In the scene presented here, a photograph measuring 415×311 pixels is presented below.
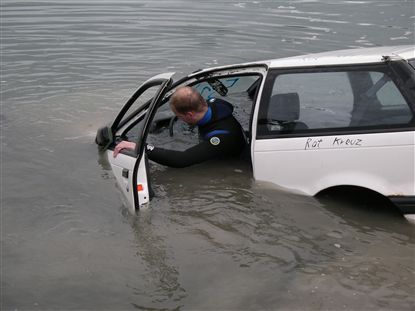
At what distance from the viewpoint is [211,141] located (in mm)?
5859

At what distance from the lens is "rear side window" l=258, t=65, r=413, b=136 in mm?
4941

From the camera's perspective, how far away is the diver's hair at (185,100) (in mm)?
5637

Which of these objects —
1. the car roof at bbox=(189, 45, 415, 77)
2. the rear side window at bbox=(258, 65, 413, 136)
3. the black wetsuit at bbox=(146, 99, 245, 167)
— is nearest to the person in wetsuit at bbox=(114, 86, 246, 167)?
the black wetsuit at bbox=(146, 99, 245, 167)

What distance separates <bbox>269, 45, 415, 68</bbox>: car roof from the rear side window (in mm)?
88

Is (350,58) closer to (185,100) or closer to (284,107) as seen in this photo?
(284,107)

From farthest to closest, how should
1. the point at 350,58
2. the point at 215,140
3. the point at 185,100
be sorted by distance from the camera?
the point at 215,140 < the point at 185,100 < the point at 350,58

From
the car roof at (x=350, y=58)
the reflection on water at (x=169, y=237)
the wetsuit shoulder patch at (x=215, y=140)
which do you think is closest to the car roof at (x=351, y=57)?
the car roof at (x=350, y=58)

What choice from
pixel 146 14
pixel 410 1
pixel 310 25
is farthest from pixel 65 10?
pixel 410 1

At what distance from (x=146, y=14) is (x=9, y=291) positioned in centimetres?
1330

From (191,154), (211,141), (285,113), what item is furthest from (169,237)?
(285,113)

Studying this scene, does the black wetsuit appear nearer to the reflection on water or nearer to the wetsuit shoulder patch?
the wetsuit shoulder patch

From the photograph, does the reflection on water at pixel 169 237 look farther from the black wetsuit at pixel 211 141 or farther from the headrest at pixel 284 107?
the headrest at pixel 284 107

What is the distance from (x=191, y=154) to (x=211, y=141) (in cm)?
26

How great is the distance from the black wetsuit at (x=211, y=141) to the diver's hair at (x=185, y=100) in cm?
22
